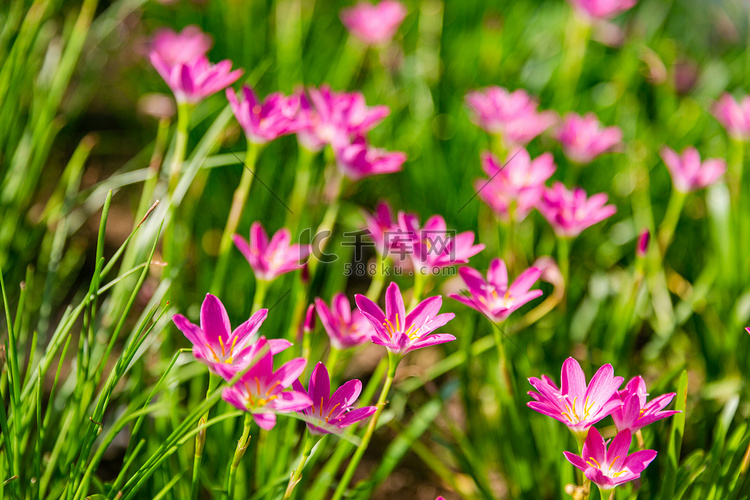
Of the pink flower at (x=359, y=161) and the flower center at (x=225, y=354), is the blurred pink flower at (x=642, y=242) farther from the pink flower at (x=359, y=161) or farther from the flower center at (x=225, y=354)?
the flower center at (x=225, y=354)

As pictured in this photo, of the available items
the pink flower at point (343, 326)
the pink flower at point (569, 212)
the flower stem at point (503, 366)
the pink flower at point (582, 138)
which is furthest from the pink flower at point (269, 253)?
the pink flower at point (582, 138)

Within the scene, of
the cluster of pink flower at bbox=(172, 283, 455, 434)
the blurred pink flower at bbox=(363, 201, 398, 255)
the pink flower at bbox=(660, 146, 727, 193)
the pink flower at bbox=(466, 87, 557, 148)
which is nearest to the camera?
the cluster of pink flower at bbox=(172, 283, 455, 434)

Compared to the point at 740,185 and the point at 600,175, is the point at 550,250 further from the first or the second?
→ the point at 740,185

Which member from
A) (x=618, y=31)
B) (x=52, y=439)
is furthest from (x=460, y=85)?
(x=52, y=439)

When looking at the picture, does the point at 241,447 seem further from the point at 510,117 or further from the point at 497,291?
the point at 510,117

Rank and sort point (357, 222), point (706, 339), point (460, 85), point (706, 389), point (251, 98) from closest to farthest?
point (251, 98) → point (706, 389) → point (706, 339) → point (357, 222) → point (460, 85)

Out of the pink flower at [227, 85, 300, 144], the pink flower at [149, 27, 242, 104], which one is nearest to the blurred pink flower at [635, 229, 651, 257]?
the pink flower at [227, 85, 300, 144]

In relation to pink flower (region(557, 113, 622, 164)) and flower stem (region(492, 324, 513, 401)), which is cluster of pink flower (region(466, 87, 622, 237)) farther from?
flower stem (region(492, 324, 513, 401))
